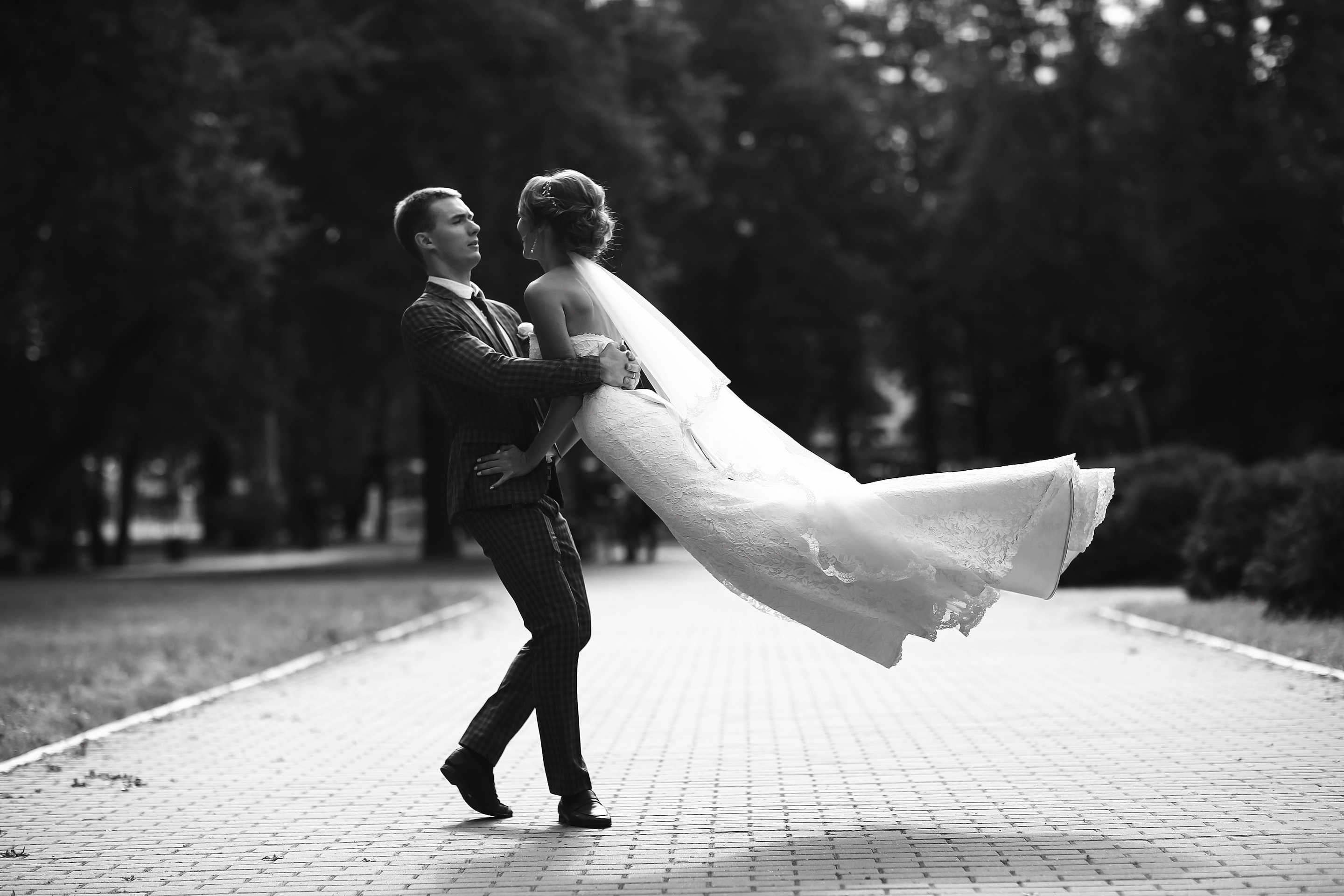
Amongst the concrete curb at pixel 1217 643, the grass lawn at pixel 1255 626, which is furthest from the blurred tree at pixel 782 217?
the grass lawn at pixel 1255 626

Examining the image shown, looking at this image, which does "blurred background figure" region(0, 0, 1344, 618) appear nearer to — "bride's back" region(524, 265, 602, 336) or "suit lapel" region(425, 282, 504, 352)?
"bride's back" region(524, 265, 602, 336)

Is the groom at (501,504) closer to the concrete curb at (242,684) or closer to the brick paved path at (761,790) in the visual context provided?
the brick paved path at (761,790)

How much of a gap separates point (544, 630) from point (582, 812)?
659mm

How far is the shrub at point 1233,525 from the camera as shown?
14891 mm

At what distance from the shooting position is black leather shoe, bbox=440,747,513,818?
6.01 m

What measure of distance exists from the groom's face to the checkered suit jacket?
120 mm

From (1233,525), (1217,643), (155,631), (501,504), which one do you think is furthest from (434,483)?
(501,504)

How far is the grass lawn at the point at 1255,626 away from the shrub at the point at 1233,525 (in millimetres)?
262

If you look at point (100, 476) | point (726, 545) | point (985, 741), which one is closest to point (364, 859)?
point (726, 545)

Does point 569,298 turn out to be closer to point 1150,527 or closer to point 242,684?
point 242,684

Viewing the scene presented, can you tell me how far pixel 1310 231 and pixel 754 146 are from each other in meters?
14.4

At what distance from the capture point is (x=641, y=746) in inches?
317

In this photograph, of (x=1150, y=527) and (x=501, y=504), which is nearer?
(x=501, y=504)

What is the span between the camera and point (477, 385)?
18.8ft
